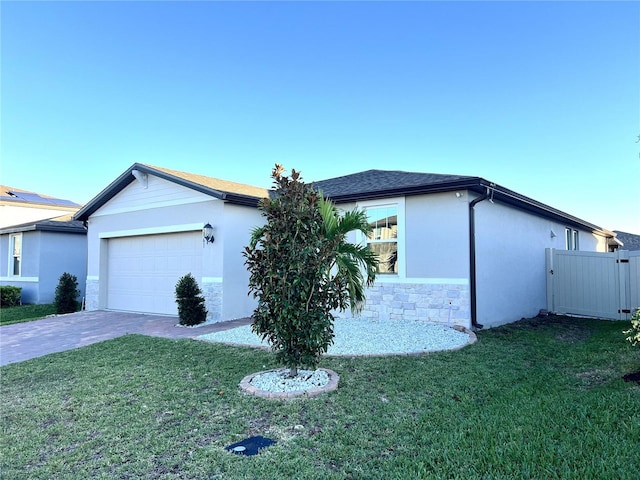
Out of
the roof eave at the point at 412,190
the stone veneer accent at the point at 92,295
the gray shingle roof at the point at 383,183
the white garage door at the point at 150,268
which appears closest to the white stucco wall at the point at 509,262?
the roof eave at the point at 412,190

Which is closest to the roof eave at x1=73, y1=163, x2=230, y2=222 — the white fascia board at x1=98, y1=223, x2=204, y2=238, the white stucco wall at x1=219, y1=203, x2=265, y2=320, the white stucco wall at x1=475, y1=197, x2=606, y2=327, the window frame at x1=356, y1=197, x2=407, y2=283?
the white stucco wall at x1=219, y1=203, x2=265, y2=320

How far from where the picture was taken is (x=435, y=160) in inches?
595

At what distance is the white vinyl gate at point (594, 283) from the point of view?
10.6m

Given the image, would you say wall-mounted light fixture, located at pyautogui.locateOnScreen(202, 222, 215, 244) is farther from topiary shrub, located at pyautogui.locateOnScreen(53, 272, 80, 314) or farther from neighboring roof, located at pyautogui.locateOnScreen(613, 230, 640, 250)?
neighboring roof, located at pyautogui.locateOnScreen(613, 230, 640, 250)

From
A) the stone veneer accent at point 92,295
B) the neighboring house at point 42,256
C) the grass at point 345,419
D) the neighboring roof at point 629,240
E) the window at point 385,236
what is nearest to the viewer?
the grass at point 345,419

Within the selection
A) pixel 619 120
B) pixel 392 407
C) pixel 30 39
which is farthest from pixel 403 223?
pixel 30 39

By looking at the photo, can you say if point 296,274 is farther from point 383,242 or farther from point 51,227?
point 51,227

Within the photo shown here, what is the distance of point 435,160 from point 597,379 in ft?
37.2

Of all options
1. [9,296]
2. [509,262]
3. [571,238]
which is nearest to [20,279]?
[9,296]

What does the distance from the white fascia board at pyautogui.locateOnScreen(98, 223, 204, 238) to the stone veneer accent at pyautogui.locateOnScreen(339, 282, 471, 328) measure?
5.24 metres

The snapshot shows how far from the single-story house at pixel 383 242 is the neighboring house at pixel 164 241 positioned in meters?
0.03

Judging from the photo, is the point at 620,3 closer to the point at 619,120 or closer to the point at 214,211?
the point at 619,120

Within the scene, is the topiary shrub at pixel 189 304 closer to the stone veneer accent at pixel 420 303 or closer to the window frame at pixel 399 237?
the stone veneer accent at pixel 420 303

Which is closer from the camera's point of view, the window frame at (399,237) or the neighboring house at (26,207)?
the window frame at (399,237)
